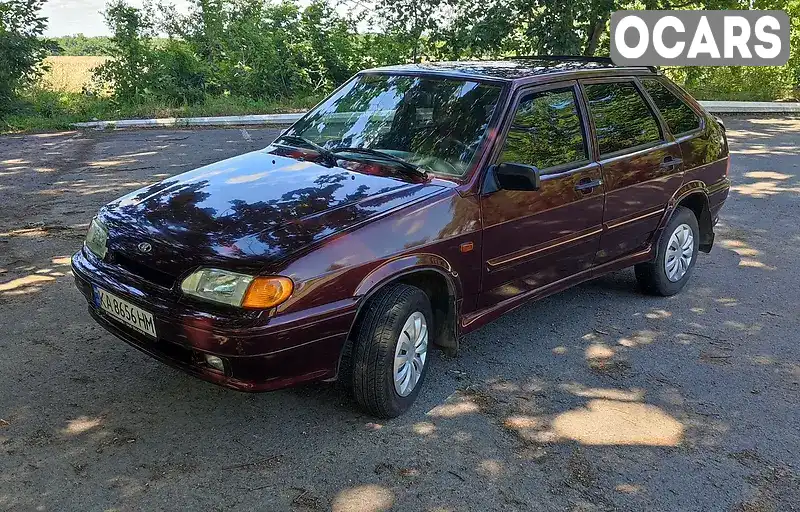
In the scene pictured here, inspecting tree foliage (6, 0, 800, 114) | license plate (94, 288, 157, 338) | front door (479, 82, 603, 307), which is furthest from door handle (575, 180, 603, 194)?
tree foliage (6, 0, 800, 114)

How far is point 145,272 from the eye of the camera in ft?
11.7

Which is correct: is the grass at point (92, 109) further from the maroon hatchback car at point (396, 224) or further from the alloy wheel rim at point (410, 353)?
the alloy wheel rim at point (410, 353)

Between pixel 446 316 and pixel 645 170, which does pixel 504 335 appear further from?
pixel 645 170

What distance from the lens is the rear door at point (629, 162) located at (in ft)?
16.1

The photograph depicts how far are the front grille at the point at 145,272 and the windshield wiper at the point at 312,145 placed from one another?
4.24 feet

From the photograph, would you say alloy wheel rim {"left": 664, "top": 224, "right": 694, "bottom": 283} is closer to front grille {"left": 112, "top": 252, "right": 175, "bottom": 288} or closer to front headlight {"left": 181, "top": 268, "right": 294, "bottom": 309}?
front headlight {"left": 181, "top": 268, "right": 294, "bottom": 309}

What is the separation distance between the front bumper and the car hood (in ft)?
0.63

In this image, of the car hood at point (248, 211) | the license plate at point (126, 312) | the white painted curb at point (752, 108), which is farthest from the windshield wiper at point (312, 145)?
the white painted curb at point (752, 108)

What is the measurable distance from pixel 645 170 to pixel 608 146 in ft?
1.43

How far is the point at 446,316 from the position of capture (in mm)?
4078

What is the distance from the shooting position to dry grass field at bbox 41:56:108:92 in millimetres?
15894

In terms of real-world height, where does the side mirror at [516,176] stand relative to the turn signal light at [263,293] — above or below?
above

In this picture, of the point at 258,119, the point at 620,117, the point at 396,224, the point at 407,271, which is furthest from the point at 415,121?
the point at 258,119

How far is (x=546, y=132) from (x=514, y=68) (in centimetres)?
59
